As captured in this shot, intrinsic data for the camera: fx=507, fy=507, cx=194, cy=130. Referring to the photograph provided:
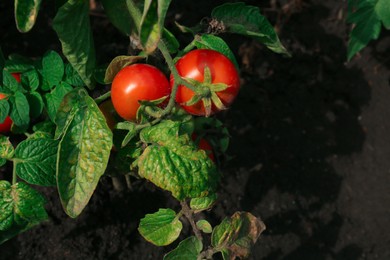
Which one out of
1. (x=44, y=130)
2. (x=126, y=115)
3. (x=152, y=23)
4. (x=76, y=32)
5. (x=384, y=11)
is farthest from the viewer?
(x=384, y=11)

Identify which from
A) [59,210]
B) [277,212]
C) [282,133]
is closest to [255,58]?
[282,133]

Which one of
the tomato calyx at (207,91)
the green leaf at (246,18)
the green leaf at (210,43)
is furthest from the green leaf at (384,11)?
the tomato calyx at (207,91)

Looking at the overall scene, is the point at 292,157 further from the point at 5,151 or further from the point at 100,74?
the point at 5,151

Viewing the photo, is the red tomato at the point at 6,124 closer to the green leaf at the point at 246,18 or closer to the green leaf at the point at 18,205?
the green leaf at the point at 18,205

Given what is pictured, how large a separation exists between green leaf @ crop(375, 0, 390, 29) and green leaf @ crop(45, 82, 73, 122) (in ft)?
2.60

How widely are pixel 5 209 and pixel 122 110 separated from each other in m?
0.28

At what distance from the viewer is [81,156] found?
870 millimetres

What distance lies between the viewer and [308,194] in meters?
1.57

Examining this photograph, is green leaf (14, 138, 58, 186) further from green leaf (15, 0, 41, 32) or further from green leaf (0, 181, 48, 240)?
green leaf (15, 0, 41, 32)

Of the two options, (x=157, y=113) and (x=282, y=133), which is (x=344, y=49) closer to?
(x=282, y=133)

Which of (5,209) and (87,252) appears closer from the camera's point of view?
(5,209)

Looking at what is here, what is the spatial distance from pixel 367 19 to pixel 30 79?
34.5 inches

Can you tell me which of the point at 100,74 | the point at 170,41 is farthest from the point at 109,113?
the point at 170,41

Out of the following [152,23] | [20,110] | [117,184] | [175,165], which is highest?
[152,23]
